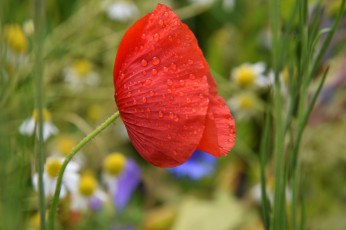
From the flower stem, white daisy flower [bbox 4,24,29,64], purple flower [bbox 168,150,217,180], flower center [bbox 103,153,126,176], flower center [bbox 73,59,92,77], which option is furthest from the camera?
flower center [bbox 73,59,92,77]

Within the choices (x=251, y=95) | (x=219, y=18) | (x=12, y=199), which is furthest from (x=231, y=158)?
(x=12, y=199)

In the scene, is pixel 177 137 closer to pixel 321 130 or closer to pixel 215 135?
pixel 215 135

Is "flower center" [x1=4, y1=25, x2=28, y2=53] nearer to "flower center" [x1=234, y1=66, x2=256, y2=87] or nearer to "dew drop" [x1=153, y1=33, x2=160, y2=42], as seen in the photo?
"flower center" [x1=234, y1=66, x2=256, y2=87]

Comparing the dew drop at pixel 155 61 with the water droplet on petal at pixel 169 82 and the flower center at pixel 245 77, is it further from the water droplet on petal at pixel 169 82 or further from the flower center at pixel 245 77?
the flower center at pixel 245 77

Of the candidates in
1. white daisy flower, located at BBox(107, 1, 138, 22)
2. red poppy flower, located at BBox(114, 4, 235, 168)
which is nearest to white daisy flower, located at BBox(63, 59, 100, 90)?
white daisy flower, located at BBox(107, 1, 138, 22)

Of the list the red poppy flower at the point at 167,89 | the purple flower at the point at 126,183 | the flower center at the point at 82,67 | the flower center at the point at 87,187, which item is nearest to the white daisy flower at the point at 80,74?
the flower center at the point at 82,67

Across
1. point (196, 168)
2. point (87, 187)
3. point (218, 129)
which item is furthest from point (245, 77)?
point (218, 129)

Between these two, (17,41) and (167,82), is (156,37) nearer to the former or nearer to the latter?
(167,82)
